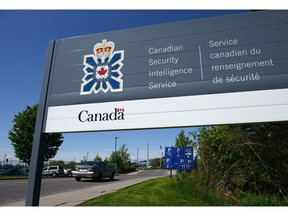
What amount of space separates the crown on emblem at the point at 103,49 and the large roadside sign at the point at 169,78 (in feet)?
0.06

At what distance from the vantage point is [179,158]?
13680 millimetres

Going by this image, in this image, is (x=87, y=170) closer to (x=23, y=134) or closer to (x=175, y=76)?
(x=175, y=76)

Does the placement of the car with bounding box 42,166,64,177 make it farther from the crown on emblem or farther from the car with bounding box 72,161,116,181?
the crown on emblem

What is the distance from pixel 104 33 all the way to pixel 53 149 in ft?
99.3

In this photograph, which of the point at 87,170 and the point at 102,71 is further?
the point at 87,170

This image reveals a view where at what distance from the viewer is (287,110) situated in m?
3.50

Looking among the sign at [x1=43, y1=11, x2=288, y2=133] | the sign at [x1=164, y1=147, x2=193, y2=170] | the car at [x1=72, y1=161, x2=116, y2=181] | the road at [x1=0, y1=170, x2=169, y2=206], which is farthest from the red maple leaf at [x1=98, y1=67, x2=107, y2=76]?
the car at [x1=72, y1=161, x2=116, y2=181]

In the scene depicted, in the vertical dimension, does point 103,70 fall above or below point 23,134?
below

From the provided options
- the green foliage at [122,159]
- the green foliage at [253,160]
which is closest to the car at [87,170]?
the green foliage at [253,160]

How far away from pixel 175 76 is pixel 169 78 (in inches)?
4.1

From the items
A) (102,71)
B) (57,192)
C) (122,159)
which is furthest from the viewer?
(122,159)

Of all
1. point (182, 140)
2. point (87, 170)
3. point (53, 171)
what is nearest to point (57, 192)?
point (87, 170)

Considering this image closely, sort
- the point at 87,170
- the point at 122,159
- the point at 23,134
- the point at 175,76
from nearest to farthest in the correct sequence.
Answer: the point at 175,76 < the point at 87,170 < the point at 23,134 < the point at 122,159

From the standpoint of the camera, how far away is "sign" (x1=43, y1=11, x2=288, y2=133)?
3.66 m
